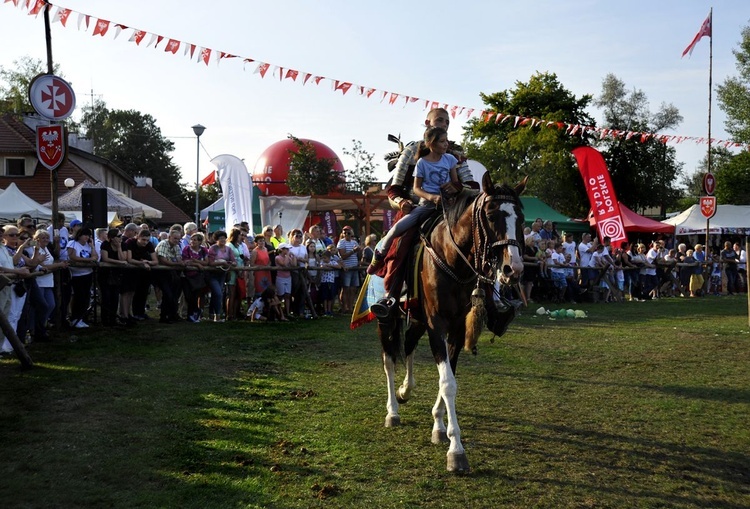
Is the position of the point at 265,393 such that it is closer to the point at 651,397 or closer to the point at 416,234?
the point at 416,234

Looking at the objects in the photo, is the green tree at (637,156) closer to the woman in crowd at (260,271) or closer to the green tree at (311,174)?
the green tree at (311,174)

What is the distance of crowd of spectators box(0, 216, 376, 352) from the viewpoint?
39.0 ft

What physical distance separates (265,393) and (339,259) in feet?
32.7

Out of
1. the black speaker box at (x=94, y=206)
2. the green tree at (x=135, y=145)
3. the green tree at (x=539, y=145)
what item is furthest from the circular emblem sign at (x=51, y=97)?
the green tree at (x=135, y=145)

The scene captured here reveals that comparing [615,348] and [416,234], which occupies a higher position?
[416,234]

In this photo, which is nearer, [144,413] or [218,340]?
[144,413]

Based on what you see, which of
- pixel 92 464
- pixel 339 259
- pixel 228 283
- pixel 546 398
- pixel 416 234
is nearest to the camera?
pixel 92 464

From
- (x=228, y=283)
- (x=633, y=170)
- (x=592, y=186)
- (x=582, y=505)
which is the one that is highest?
(x=633, y=170)

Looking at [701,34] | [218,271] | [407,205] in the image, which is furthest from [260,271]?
[701,34]

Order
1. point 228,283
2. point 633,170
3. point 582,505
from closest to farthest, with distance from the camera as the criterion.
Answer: point 582,505, point 228,283, point 633,170

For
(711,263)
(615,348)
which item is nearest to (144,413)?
(615,348)

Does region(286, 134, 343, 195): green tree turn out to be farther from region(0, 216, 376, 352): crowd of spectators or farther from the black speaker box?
the black speaker box

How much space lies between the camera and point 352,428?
23.0ft

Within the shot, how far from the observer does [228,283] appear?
16.4m
